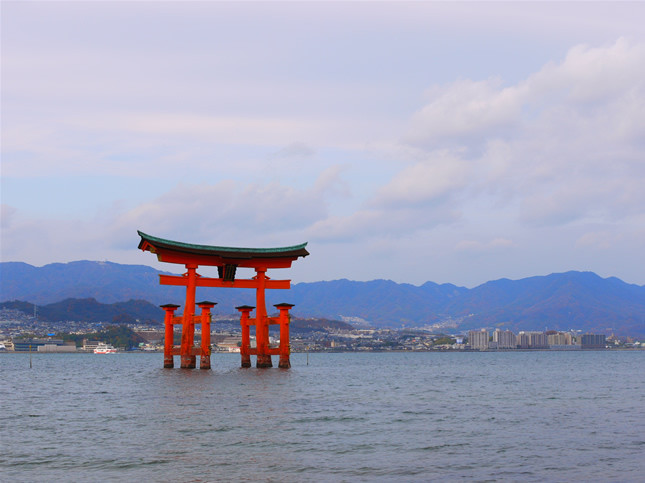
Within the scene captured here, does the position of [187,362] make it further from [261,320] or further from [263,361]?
[263,361]

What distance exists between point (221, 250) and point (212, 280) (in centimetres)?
362

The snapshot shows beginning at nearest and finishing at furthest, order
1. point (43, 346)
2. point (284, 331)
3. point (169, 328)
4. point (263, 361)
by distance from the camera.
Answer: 1. point (284, 331)
2. point (169, 328)
3. point (263, 361)
4. point (43, 346)

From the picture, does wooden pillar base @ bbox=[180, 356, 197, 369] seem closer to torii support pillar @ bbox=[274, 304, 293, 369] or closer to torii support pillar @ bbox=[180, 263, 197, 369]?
torii support pillar @ bbox=[180, 263, 197, 369]

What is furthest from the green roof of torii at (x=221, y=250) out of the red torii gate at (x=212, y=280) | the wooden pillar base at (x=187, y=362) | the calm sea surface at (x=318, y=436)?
the calm sea surface at (x=318, y=436)

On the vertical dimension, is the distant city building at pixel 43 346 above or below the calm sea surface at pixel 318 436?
below

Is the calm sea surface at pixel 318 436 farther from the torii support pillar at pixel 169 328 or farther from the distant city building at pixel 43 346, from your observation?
the distant city building at pixel 43 346

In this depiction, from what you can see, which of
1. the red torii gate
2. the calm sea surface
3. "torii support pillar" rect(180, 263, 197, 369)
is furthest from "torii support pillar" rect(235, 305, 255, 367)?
the calm sea surface

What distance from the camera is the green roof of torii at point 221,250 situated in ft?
167

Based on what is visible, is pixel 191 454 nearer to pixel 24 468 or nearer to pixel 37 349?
pixel 24 468

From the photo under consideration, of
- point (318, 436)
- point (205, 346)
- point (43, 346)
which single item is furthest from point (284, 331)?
point (43, 346)

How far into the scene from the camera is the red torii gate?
52469mm

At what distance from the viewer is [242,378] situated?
4953 centimetres

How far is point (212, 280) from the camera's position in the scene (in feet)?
184

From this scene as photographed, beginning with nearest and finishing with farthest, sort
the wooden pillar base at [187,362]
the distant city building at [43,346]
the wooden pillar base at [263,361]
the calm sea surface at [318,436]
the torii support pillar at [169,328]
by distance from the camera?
the calm sea surface at [318,436], the wooden pillar base at [187,362], the torii support pillar at [169,328], the wooden pillar base at [263,361], the distant city building at [43,346]
